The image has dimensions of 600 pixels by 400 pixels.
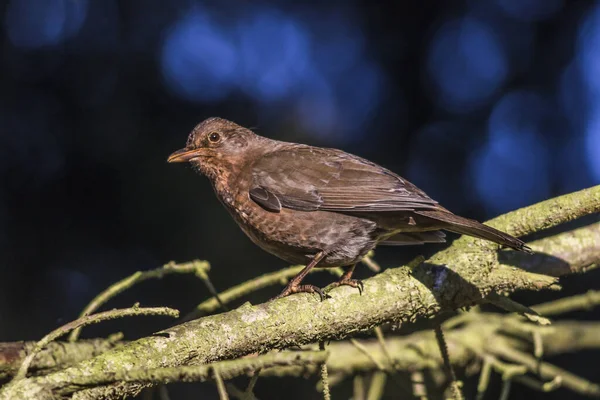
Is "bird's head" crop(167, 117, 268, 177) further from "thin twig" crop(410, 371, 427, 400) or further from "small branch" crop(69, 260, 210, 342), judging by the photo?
"thin twig" crop(410, 371, 427, 400)

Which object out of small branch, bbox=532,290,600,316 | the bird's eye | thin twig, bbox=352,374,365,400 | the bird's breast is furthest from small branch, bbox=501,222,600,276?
the bird's eye

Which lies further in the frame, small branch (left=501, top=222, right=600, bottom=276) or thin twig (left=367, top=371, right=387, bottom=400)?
thin twig (left=367, top=371, right=387, bottom=400)

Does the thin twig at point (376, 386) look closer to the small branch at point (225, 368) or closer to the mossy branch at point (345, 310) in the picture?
the mossy branch at point (345, 310)

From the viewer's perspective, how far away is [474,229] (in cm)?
293

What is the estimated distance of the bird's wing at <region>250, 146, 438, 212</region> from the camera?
3.43 metres

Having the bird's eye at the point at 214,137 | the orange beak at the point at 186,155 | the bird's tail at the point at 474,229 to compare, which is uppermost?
the bird's eye at the point at 214,137

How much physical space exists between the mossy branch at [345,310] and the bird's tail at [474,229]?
12cm

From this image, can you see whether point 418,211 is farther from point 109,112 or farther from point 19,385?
point 109,112

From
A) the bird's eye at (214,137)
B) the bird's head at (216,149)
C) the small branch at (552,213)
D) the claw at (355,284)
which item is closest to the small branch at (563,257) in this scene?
the small branch at (552,213)

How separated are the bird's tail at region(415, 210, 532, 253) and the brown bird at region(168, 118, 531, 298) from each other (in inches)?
0.5

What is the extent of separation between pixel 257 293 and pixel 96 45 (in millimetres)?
2192

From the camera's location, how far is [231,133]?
4082 millimetres

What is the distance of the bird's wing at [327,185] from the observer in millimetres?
3434

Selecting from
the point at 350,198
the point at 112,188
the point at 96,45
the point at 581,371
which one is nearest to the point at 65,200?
the point at 112,188
